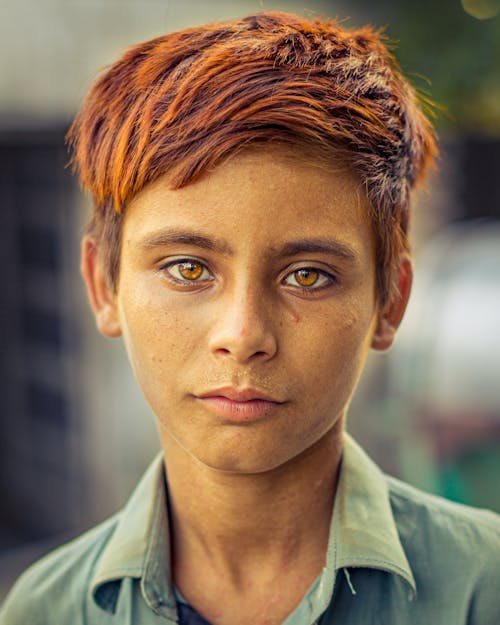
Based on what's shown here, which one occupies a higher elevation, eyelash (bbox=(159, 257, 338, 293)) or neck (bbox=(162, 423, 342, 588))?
eyelash (bbox=(159, 257, 338, 293))

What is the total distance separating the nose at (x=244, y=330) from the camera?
4.05 feet

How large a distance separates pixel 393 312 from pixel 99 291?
0.53 metres

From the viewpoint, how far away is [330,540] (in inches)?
56.6

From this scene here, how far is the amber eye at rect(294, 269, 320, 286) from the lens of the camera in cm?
131

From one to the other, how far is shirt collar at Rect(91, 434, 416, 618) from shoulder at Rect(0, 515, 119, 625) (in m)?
0.04

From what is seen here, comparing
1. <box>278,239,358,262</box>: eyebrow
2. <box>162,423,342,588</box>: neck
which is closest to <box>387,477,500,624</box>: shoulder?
<box>162,423,342,588</box>: neck

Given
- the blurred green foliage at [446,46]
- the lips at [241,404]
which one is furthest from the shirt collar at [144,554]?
the blurred green foliage at [446,46]

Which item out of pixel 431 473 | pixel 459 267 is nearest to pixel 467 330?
pixel 459 267

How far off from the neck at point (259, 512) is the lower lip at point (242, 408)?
182 mm

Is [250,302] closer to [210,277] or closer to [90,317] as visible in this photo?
[210,277]

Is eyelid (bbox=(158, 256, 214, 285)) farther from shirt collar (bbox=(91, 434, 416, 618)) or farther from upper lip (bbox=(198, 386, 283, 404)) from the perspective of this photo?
shirt collar (bbox=(91, 434, 416, 618))

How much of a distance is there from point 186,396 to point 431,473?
2.99 meters

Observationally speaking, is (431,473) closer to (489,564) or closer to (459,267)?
(459,267)

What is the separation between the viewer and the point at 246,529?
147cm
